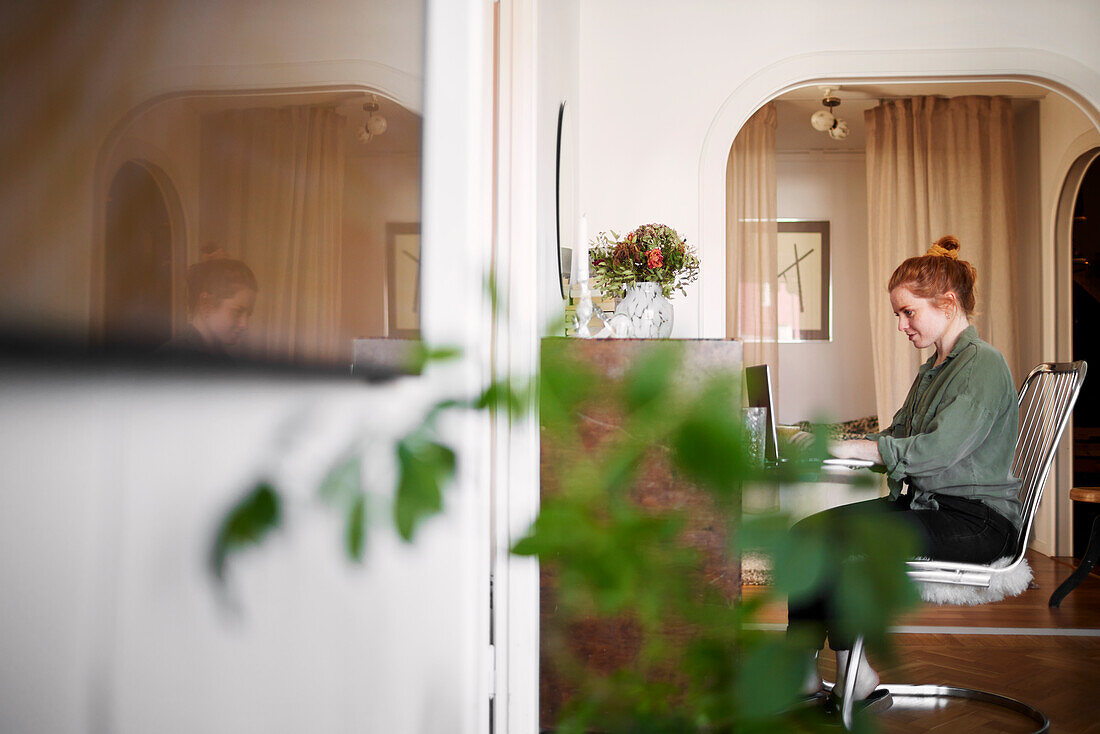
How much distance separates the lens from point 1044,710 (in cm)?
252

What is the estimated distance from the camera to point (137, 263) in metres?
0.31

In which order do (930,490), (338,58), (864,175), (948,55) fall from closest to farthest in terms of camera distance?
(338,58), (930,490), (948,55), (864,175)

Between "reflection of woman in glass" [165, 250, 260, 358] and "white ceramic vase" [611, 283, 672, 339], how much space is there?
1.89 metres

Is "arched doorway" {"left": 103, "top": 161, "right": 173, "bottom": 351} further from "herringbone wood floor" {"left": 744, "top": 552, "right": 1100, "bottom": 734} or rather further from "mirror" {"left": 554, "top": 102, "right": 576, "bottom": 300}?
"mirror" {"left": 554, "top": 102, "right": 576, "bottom": 300}

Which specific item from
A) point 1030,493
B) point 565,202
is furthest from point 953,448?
point 565,202

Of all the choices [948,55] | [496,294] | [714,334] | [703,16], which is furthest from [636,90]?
[496,294]

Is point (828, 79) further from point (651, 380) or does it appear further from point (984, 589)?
point (651, 380)

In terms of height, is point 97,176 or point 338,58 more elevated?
point 338,58

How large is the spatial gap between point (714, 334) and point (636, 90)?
4.00 ft

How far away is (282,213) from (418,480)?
20cm

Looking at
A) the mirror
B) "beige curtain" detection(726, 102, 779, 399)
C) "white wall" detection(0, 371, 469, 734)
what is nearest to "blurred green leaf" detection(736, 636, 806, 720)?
"white wall" detection(0, 371, 469, 734)

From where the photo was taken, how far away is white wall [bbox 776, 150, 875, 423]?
6.97 meters

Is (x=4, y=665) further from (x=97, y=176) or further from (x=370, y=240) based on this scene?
(x=370, y=240)

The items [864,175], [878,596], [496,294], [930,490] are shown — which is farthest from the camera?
[864,175]
